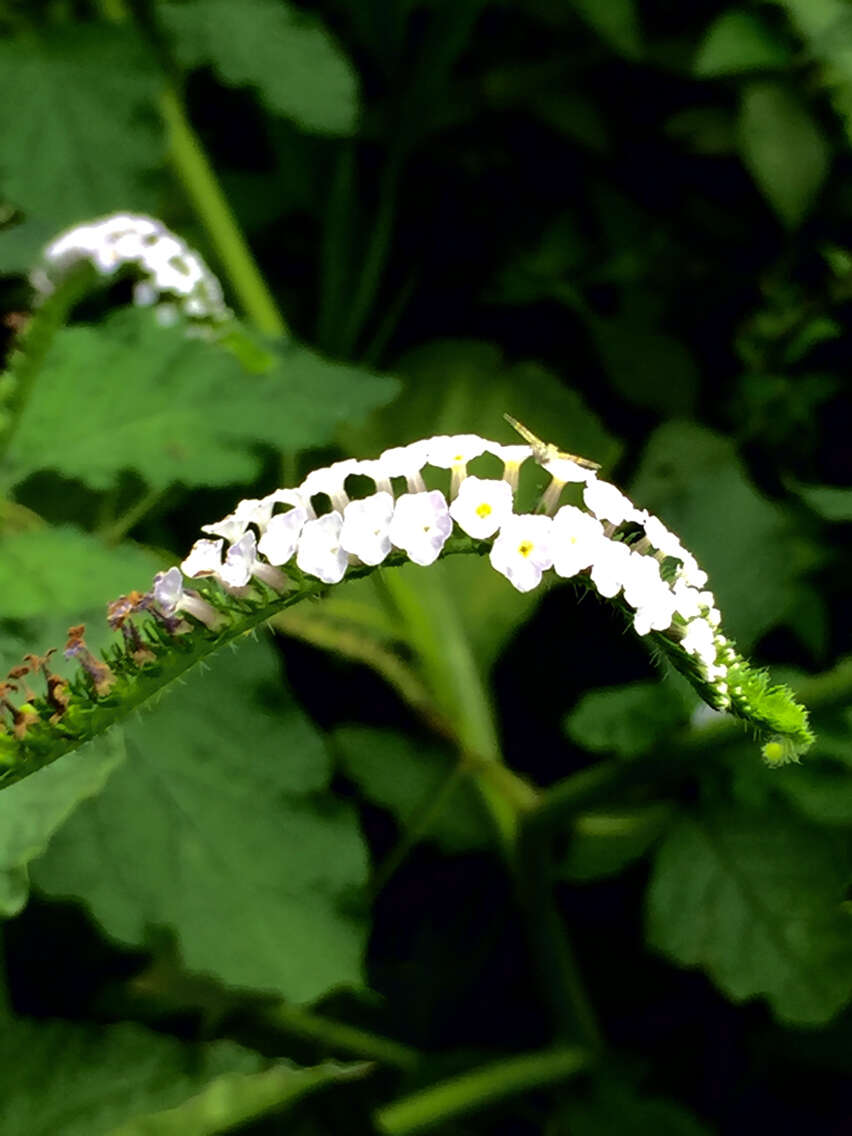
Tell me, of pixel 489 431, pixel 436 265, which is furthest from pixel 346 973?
pixel 436 265

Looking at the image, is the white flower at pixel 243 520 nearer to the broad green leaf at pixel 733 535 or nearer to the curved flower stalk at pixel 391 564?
A: the curved flower stalk at pixel 391 564

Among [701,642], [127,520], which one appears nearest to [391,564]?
[701,642]

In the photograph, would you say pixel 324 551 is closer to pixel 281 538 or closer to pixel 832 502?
pixel 281 538

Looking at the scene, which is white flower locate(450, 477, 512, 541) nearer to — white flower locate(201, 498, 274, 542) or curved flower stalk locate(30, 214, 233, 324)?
white flower locate(201, 498, 274, 542)

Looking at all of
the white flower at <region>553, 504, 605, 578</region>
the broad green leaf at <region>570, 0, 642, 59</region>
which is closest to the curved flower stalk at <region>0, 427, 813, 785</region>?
the white flower at <region>553, 504, 605, 578</region>

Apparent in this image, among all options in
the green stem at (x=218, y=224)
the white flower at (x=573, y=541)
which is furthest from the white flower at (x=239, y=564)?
the green stem at (x=218, y=224)

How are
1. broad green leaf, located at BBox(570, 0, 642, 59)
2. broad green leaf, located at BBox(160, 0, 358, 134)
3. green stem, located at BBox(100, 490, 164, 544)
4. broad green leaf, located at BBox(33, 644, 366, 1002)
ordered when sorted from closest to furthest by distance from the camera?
broad green leaf, located at BBox(33, 644, 366, 1002)
green stem, located at BBox(100, 490, 164, 544)
broad green leaf, located at BBox(160, 0, 358, 134)
broad green leaf, located at BBox(570, 0, 642, 59)
